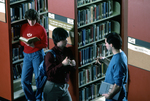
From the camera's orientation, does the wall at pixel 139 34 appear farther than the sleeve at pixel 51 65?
No

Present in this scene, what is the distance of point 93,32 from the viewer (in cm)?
577

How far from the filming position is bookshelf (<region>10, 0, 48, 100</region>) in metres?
5.66

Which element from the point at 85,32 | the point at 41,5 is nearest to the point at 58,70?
the point at 85,32

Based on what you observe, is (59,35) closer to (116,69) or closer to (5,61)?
(116,69)

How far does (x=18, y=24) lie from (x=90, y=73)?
61.7 inches

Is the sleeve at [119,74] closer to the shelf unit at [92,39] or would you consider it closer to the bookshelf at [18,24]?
the shelf unit at [92,39]

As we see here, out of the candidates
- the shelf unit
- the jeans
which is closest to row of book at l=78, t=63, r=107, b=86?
the shelf unit

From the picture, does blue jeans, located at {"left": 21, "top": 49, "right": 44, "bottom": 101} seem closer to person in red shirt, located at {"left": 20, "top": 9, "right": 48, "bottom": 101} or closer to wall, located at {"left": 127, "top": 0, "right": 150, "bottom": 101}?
person in red shirt, located at {"left": 20, "top": 9, "right": 48, "bottom": 101}

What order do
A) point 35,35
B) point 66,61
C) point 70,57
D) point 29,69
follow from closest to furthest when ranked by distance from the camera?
point 66,61 < point 70,57 < point 35,35 < point 29,69

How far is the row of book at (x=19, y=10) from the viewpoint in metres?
5.60

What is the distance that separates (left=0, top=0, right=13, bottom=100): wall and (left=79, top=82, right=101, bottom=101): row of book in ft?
4.10

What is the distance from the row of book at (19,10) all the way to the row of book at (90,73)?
4.80 feet

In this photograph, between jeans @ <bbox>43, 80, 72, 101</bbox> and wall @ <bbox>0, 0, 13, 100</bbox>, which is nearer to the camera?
jeans @ <bbox>43, 80, 72, 101</bbox>

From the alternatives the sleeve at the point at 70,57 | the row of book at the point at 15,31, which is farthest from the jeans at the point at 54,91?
the row of book at the point at 15,31
